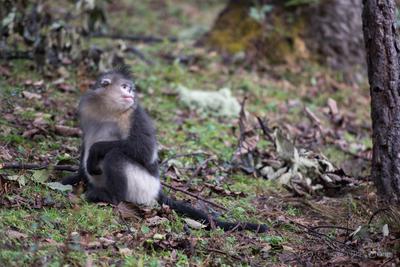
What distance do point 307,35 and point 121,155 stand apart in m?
5.08

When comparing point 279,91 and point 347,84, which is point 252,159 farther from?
point 347,84

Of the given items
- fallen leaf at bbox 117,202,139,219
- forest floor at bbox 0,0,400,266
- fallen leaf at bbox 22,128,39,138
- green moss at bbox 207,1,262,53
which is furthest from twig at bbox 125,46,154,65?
fallen leaf at bbox 117,202,139,219

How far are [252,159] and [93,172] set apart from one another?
6.01 ft

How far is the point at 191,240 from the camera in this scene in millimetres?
3709

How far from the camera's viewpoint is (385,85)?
14.4 ft

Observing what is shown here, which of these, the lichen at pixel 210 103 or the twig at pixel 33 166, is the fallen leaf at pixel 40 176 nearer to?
the twig at pixel 33 166

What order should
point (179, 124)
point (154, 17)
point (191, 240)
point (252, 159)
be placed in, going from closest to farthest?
1. point (191, 240)
2. point (252, 159)
3. point (179, 124)
4. point (154, 17)

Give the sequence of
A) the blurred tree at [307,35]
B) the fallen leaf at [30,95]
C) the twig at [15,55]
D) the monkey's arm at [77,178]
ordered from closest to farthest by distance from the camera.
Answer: the monkey's arm at [77,178] → the fallen leaf at [30,95] → the twig at [15,55] → the blurred tree at [307,35]

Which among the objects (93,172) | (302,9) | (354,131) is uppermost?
(302,9)

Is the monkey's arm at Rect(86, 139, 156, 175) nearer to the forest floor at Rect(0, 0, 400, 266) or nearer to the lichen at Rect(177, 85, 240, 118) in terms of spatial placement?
the forest floor at Rect(0, 0, 400, 266)

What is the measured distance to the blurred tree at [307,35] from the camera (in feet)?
28.3

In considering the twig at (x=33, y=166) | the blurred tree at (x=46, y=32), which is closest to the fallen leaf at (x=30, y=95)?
the blurred tree at (x=46, y=32)

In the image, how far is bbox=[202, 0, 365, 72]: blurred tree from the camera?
864cm

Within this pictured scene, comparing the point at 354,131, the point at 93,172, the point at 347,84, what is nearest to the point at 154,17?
the point at 347,84
